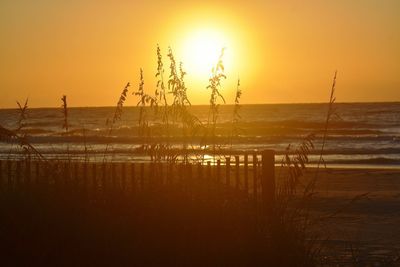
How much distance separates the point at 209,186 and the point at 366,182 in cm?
1516

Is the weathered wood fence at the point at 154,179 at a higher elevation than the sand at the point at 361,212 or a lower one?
higher

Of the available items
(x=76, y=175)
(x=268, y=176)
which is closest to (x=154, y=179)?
(x=76, y=175)

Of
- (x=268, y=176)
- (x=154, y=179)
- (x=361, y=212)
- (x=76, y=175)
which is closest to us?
(x=154, y=179)

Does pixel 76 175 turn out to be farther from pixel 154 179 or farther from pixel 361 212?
pixel 361 212

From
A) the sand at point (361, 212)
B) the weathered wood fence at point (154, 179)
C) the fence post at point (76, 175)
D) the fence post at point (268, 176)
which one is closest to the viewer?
the weathered wood fence at point (154, 179)

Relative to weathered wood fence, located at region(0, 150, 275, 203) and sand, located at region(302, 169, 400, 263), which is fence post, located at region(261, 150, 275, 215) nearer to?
weathered wood fence, located at region(0, 150, 275, 203)

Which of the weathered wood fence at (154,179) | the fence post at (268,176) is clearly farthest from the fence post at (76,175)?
the fence post at (268,176)

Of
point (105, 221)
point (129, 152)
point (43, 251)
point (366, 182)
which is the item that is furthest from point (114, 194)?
point (129, 152)

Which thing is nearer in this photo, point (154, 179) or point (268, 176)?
point (154, 179)

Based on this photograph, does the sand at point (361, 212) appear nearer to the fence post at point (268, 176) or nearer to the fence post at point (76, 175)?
the fence post at point (268, 176)

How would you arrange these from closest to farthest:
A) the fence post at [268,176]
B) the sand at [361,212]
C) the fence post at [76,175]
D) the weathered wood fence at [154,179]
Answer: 1. the weathered wood fence at [154,179]
2. the fence post at [76,175]
3. the fence post at [268,176]
4. the sand at [361,212]

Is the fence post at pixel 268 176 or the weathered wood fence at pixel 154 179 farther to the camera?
the fence post at pixel 268 176

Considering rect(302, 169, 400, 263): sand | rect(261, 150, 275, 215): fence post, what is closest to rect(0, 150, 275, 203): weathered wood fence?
rect(261, 150, 275, 215): fence post

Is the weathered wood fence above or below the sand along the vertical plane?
above
